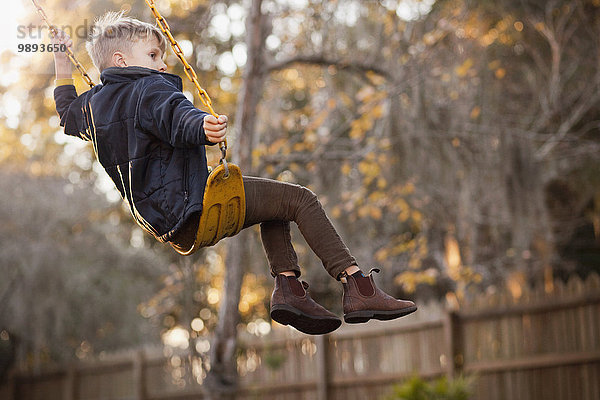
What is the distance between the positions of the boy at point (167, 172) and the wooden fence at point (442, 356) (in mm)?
4043

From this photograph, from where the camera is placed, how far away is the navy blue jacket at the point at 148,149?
2.58 meters

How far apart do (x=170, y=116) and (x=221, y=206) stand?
1.16ft

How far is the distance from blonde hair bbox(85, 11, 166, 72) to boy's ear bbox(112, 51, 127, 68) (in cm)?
1

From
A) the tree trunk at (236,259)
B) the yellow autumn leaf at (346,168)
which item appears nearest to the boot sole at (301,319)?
the tree trunk at (236,259)

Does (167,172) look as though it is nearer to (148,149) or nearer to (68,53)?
(148,149)

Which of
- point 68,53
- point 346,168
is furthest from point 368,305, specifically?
point 346,168

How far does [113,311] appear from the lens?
455 inches

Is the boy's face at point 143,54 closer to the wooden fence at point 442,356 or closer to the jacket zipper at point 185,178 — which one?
the jacket zipper at point 185,178

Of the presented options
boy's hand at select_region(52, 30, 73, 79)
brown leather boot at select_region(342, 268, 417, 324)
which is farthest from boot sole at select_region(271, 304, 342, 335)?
boy's hand at select_region(52, 30, 73, 79)

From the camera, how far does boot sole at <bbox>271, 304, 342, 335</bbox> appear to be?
2.83 meters

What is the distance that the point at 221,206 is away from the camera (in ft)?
8.64

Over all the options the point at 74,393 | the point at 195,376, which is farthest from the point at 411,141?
the point at 74,393

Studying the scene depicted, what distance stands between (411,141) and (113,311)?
594 cm

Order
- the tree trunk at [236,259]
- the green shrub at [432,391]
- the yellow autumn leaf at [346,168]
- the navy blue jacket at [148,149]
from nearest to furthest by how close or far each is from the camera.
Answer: the navy blue jacket at [148,149], the tree trunk at [236,259], the green shrub at [432,391], the yellow autumn leaf at [346,168]
